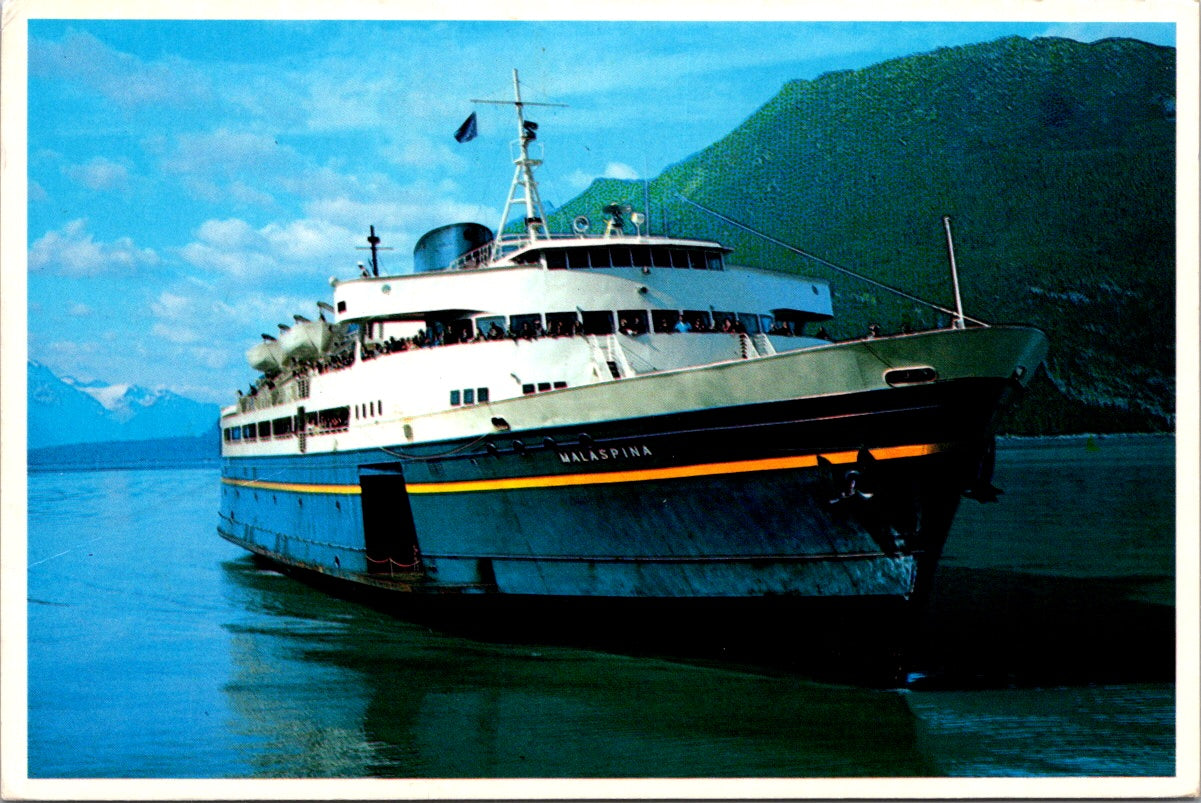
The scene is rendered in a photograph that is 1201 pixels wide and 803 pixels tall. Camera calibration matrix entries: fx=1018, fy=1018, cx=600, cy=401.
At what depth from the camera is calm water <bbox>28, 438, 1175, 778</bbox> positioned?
8.16 metres

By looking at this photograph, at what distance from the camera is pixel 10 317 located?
8.51 m

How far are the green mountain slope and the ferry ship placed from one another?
158 centimetres

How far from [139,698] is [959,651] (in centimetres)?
856

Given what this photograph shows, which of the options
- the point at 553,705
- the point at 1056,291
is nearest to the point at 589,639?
the point at 553,705

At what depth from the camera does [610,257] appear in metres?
12.6

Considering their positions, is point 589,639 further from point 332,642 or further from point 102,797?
point 102,797

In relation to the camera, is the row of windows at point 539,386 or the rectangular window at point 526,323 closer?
the row of windows at point 539,386

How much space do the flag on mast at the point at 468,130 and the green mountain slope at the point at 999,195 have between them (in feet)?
6.40

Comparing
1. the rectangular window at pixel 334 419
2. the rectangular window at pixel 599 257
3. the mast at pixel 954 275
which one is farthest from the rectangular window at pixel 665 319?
the rectangular window at pixel 334 419

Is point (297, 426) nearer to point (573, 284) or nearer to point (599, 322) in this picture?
point (573, 284)

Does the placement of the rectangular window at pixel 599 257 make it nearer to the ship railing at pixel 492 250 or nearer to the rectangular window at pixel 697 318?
the ship railing at pixel 492 250

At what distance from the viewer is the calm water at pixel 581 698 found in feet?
26.8

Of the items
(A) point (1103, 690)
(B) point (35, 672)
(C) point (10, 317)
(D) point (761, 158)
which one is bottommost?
(A) point (1103, 690)

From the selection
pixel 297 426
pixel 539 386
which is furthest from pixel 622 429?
pixel 297 426
